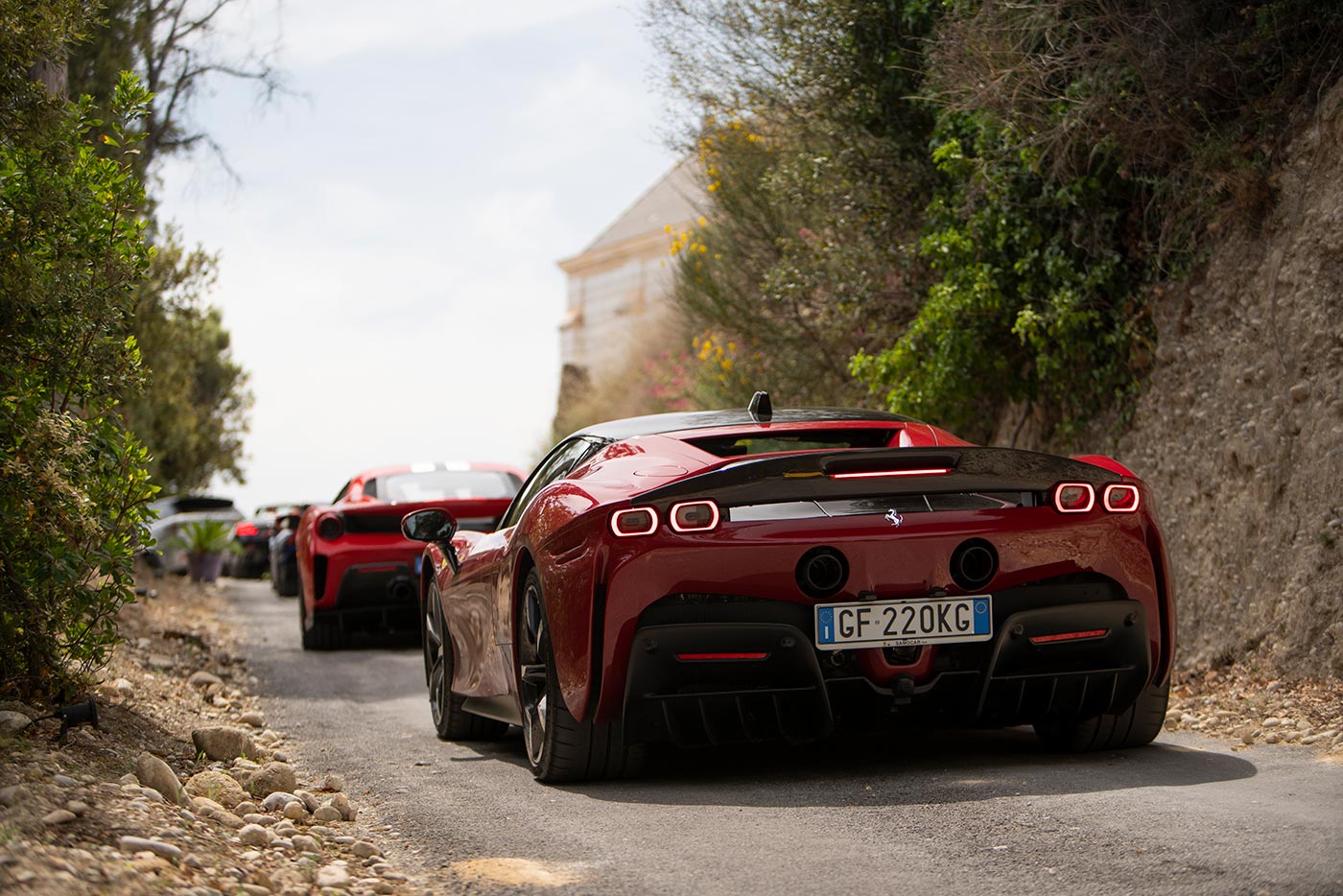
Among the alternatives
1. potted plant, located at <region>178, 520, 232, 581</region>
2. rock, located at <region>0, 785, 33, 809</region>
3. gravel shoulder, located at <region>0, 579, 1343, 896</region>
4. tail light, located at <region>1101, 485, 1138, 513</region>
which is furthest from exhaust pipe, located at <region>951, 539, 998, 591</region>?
potted plant, located at <region>178, 520, 232, 581</region>

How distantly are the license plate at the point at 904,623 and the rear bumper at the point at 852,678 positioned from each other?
0.06 m

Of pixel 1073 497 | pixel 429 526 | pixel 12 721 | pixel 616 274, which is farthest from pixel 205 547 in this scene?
pixel 616 274

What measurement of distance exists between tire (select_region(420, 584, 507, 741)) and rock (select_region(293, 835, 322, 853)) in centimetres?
241

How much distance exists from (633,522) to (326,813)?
4.52 ft

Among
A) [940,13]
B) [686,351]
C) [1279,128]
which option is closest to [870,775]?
[1279,128]

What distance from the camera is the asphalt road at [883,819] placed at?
400 centimetres

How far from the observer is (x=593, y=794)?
5.45 m

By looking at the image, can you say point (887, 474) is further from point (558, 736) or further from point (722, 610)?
point (558, 736)

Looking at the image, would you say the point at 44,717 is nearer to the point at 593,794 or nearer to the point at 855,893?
the point at 593,794

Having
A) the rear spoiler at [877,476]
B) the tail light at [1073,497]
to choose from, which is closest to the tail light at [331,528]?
the rear spoiler at [877,476]

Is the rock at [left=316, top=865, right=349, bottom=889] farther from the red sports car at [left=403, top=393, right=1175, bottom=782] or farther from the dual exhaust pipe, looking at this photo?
the dual exhaust pipe

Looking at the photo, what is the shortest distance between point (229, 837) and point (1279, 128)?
22.7 feet

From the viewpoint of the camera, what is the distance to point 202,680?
32.3ft

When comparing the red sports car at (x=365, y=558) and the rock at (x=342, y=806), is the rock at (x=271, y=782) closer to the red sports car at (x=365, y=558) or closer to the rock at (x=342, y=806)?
the rock at (x=342, y=806)
